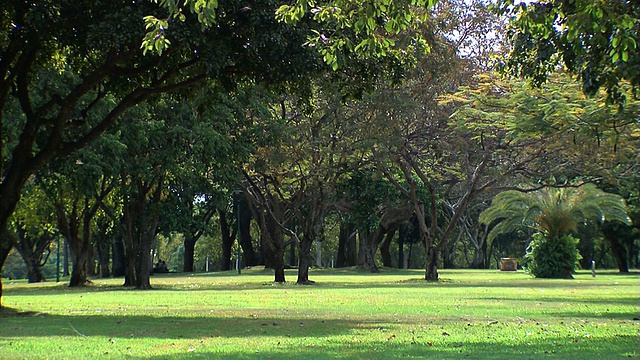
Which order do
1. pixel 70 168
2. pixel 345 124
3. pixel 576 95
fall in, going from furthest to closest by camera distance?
1. pixel 345 124
2. pixel 70 168
3. pixel 576 95

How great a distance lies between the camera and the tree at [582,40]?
8.09m

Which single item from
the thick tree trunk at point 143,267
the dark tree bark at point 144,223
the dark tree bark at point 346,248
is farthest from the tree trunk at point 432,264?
the dark tree bark at point 346,248

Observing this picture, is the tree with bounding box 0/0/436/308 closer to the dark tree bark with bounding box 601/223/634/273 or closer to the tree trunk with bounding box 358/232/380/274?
the tree trunk with bounding box 358/232/380/274

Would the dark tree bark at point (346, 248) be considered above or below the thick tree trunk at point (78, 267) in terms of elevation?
above

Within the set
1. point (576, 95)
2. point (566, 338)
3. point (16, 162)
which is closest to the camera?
point (566, 338)

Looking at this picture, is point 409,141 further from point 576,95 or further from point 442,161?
point 576,95

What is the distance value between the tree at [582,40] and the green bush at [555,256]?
27.9m

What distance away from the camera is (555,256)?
43.1 meters

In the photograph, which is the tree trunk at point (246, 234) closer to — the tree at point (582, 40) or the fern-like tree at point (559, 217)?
the fern-like tree at point (559, 217)

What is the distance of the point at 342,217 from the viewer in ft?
198

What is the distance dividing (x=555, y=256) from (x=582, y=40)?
3324 cm

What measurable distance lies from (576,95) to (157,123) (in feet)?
51.8

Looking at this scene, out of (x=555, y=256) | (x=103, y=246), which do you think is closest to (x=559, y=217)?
(x=555, y=256)

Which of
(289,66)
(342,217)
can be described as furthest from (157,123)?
(342,217)
